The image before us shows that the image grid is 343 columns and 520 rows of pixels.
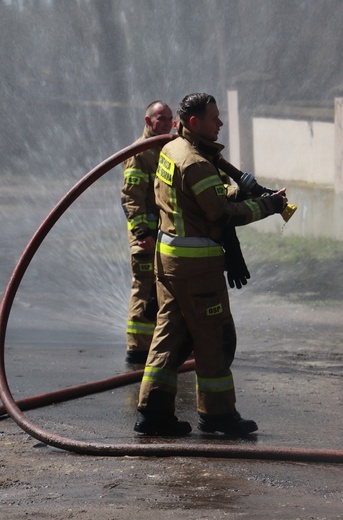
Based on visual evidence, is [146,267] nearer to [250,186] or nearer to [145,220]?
[145,220]

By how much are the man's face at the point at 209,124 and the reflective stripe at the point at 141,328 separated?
2200mm

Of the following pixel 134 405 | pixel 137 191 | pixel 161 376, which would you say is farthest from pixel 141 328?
pixel 161 376

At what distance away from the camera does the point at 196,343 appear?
5.57m

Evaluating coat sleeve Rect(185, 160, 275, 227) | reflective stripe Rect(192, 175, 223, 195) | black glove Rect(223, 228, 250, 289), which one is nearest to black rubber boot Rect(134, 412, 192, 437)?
black glove Rect(223, 228, 250, 289)

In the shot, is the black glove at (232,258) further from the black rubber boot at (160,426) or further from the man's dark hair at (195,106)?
the black rubber boot at (160,426)

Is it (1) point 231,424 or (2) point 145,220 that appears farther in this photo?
(2) point 145,220

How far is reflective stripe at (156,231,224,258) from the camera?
5.51 m

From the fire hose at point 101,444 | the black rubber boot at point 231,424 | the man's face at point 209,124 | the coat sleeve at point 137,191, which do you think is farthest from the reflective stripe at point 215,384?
the coat sleeve at point 137,191

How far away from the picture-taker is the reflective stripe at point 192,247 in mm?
5508

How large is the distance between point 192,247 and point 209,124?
607mm

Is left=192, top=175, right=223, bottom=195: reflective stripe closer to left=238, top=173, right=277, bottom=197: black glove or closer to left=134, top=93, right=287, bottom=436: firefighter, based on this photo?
left=134, top=93, right=287, bottom=436: firefighter

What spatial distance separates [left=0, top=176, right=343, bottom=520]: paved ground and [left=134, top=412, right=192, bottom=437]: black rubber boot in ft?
0.26

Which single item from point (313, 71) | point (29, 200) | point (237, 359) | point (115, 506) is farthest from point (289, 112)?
point (115, 506)

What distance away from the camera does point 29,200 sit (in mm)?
13484
